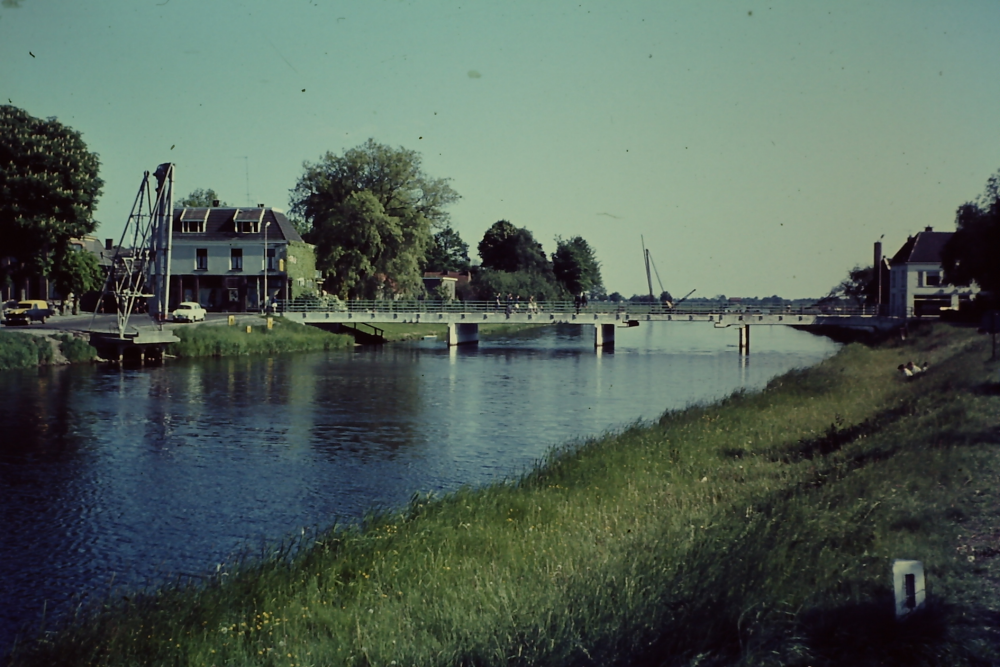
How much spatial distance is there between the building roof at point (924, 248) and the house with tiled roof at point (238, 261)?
63.2 m

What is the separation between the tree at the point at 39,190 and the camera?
203 ft

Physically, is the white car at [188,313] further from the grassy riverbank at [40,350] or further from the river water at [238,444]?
the grassy riverbank at [40,350]

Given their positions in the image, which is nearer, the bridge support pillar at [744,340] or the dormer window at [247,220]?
the bridge support pillar at [744,340]

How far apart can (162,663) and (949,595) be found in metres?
8.55

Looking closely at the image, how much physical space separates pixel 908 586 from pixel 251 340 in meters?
67.5

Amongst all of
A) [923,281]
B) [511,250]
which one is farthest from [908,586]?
[511,250]

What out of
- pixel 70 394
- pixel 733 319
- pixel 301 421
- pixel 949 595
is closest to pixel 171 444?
pixel 301 421

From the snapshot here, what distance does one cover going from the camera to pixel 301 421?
1443 inches

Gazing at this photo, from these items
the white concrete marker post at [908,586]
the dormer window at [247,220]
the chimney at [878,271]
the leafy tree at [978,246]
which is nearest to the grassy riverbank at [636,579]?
the white concrete marker post at [908,586]

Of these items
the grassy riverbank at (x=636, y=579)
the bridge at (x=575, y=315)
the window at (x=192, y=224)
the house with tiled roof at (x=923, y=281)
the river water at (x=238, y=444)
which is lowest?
the river water at (x=238, y=444)

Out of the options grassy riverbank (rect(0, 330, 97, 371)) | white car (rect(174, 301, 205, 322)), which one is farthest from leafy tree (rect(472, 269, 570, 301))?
grassy riverbank (rect(0, 330, 97, 371))

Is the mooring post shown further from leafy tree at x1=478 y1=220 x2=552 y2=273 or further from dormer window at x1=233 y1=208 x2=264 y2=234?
leafy tree at x1=478 y1=220 x2=552 y2=273

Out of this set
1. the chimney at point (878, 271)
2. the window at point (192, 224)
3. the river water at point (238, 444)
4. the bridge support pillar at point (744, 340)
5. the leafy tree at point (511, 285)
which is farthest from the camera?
the leafy tree at point (511, 285)

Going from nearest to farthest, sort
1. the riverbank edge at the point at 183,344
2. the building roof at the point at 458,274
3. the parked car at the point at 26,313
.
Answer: the riverbank edge at the point at 183,344, the parked car at the point at 26,313, the building roof at the point at 458,274
